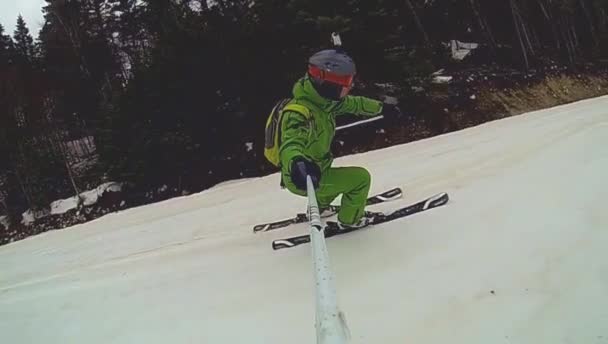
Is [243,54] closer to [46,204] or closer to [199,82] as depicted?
[199,82]

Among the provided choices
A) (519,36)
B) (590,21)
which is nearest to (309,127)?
(519,36)

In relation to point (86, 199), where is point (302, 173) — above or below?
above

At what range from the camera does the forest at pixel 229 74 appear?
511 inches

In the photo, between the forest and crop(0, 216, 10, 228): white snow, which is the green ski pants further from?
crop(0, 216, 10, 228): white snow

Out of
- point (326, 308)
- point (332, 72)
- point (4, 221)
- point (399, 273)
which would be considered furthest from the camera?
point (4, 221)

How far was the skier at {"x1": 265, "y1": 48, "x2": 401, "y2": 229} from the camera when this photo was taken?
2900 mm

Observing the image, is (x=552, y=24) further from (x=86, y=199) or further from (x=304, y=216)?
(x=304, y=216)

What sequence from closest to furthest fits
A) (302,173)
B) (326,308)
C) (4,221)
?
(326,308)
(302,173)
(4,221)

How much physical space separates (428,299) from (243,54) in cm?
1320

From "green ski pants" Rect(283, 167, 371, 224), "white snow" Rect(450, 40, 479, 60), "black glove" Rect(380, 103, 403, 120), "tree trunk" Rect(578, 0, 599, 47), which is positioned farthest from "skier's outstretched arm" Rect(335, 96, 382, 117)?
Answer: "tree trunk" Rect(578, 0, 599, 47)

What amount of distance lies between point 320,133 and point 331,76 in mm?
438

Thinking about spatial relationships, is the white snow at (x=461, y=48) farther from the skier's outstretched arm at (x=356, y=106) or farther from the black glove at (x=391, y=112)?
the skier's outstretched arm at (x=356, y=106)

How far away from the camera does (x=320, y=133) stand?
3.27m

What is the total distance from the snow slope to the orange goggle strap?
1.09m
